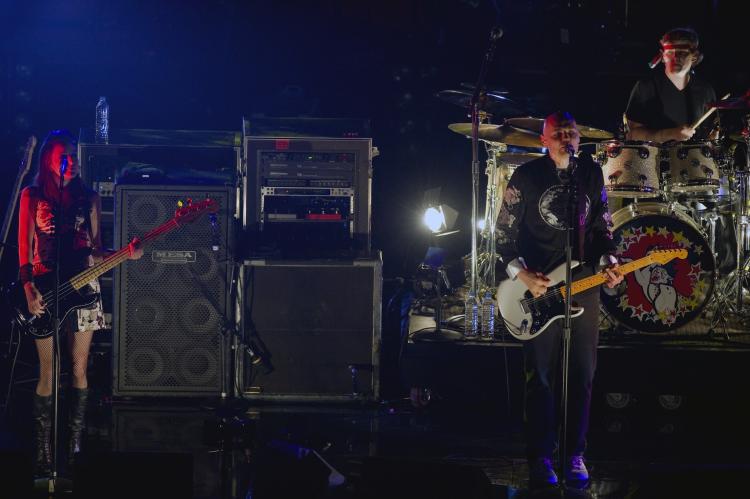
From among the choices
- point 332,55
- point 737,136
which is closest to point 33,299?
point 332,55

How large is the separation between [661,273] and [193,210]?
3369 millimetres

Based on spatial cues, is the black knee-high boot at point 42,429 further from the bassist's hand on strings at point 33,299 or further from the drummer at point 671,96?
the drummer at point 671,96

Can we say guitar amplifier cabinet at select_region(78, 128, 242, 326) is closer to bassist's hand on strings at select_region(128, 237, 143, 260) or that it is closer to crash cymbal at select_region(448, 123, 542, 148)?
bassist's hand on strings at select_region(128, 237, 143, 260)

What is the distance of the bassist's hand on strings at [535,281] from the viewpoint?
4.86 meters

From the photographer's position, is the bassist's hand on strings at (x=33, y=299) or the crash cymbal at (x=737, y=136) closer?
the bassist's hand on strings at (x=33, y=299)

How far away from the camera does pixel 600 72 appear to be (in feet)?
28.4

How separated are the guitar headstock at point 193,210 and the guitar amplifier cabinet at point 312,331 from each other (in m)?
0.54

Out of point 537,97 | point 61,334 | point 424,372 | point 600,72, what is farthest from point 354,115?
point 61,334

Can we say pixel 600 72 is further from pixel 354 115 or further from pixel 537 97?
pixel 354 115

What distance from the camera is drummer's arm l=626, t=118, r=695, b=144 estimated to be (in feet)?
22.5

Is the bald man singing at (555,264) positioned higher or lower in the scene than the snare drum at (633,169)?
lower

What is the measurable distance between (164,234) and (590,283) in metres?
3.14

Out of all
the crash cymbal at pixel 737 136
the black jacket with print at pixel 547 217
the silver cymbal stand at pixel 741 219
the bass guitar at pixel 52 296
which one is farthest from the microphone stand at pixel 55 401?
the crash cymbal at pixel 737 136

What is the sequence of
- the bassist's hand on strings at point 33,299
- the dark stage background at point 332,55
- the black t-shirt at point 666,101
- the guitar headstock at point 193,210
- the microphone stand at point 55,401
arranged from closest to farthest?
the microphone stand at point 55,401
the bassist's hand on strings at point 33,299
the guitar headstock at point 193,210
the black t-shirt at point 666,101
the dark stage background at point 332,55
